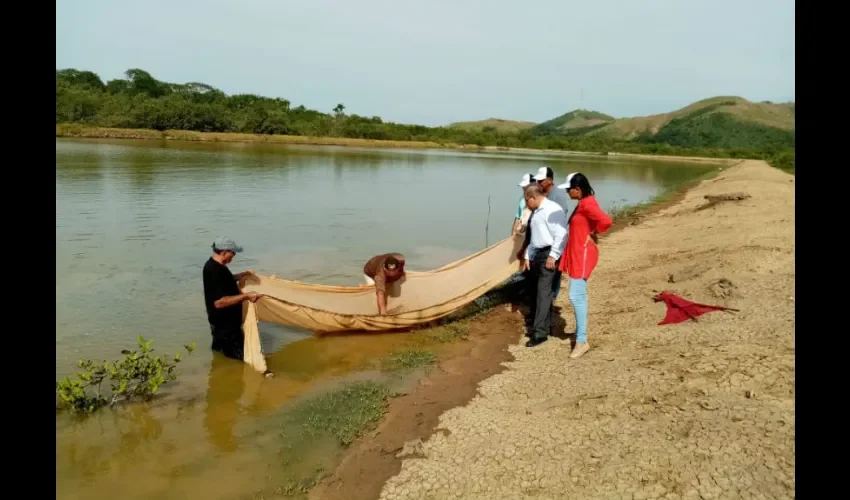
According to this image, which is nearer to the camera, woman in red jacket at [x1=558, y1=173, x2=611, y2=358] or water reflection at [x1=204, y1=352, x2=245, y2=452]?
water reflection at [x1=204, y1=352, x2=245, y2=452]

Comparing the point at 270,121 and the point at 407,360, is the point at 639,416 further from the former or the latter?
the point at 270,121

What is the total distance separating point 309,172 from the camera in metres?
29.5

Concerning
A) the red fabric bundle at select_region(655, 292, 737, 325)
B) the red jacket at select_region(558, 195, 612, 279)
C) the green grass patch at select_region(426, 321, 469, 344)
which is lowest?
the green grass patch at select_region(426, 321, 469, 344)

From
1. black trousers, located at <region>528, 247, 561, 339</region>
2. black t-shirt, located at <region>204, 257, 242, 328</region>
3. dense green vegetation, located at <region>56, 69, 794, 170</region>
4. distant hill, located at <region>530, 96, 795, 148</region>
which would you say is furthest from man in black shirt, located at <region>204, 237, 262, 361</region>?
distant hill, located at <region>530, 96, 795, 148</region>

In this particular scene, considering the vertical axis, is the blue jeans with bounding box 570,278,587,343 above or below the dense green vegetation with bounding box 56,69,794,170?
below

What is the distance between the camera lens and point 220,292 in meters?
5.55

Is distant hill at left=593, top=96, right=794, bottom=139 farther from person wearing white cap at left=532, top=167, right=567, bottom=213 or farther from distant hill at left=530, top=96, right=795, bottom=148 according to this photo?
person wearing white cap at left=532, top=167, right=567, bottom=213

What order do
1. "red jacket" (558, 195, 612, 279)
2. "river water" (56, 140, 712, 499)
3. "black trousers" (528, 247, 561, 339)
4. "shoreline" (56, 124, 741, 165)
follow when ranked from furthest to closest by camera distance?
"shoreline" (56, 124, 741, 165)
"black trousers" (528, 247, 561, 339)
"red jacket" (558, 195, 612, 279)
"river water" (56, 140, 712, 499)

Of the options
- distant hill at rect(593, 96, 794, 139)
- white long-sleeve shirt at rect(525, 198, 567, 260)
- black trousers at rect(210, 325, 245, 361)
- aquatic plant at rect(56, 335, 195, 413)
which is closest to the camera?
aquatic plant at rect(56, 335, 195, 413)

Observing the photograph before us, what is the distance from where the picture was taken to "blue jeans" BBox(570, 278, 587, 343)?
5293 millimetres

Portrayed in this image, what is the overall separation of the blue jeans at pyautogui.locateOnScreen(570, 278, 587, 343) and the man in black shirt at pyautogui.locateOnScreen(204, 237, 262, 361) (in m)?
3.26

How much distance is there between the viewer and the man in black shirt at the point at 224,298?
5.48 metres
